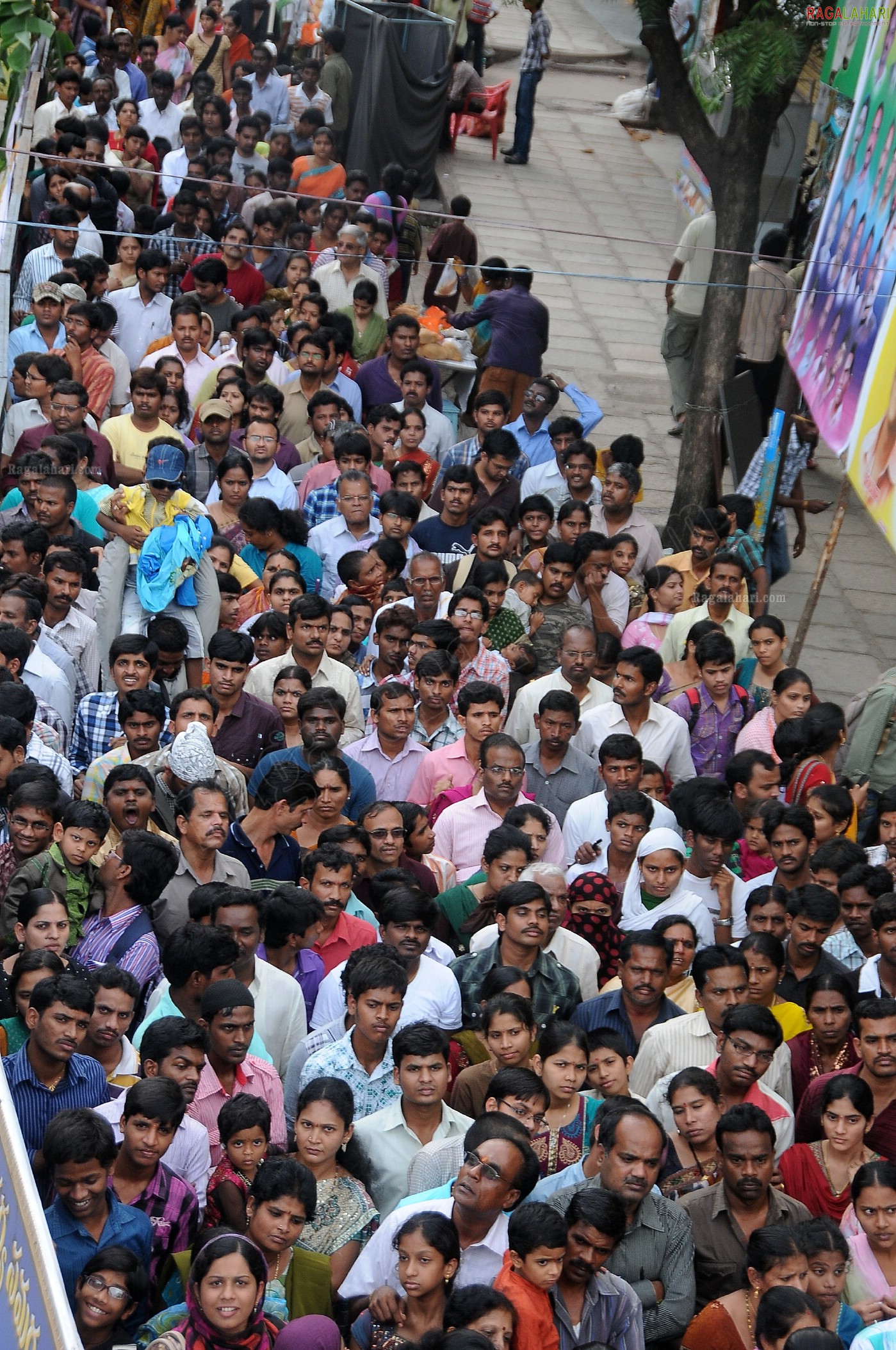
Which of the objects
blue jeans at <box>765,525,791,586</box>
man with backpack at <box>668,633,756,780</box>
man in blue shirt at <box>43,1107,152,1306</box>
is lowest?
blue jeans at <box>765,525,791,586</box>

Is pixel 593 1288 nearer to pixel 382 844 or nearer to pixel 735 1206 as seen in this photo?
pixel 735 1206

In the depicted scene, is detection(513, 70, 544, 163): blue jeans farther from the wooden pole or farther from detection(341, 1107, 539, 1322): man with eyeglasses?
detection(341, 1107, 539, 1322): man with eyeglasses

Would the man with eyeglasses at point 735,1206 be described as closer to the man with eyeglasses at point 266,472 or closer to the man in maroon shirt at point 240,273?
the man with eyeglasses at point 266,472

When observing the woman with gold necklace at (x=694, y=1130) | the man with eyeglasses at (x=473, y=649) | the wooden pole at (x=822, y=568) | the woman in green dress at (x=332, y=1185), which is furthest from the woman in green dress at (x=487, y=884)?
the wooden pole at (x=822, y=568)

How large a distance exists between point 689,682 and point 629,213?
36.2 feet

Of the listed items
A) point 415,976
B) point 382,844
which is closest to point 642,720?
point 382,844

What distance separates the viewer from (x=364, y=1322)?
15.2 ft

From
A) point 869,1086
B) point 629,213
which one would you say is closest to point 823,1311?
point 869,1086

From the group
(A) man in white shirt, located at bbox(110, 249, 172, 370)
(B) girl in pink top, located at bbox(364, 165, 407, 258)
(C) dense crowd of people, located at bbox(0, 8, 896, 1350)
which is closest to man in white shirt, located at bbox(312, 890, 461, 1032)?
(C) dense crowd of people, located at bbox(0, 8, 896, 1350)

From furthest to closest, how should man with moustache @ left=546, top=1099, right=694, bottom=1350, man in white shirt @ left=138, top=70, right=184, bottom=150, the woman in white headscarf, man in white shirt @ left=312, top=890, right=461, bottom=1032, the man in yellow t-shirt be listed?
man in white shirt @ left=138, top=70, right=184, bottom=150, the man in yellow t-shirt, the woman in white headscarf, man in white shirt @ left=312, top=890, right=461, bottom=1032, man with moustache @ left=546, top=1099, right=694, bottom=1350

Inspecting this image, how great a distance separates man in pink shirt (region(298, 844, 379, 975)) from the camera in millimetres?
6230

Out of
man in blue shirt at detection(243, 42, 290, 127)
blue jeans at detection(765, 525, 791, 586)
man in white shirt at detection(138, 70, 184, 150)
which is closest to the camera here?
blue jeans at detection(765, 525, 791, 586)

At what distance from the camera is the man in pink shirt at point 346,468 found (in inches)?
377

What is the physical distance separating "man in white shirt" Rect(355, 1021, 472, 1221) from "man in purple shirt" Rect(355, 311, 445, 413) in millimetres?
6421
